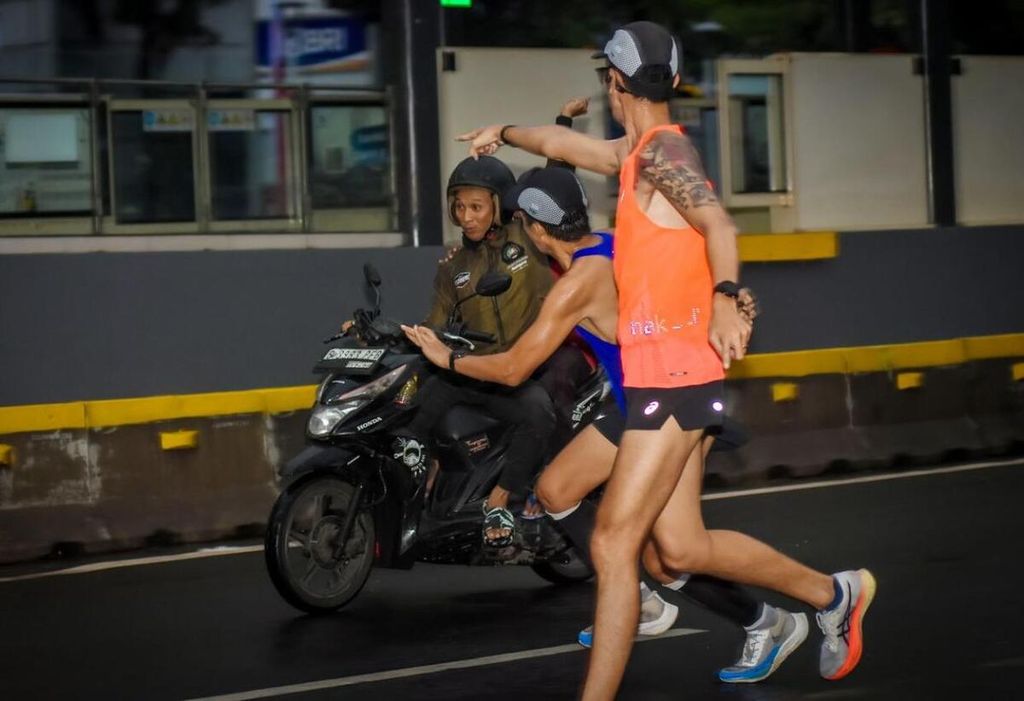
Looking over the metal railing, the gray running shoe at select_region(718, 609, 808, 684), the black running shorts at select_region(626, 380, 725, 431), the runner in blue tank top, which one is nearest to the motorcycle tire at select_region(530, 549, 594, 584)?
the runner in blue tank top

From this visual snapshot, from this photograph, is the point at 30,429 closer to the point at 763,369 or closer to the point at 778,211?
the point at 763,369

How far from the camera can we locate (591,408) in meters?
8.34

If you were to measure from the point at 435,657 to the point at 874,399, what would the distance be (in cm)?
638

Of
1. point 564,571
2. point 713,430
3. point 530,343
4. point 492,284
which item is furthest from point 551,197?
point 564,571

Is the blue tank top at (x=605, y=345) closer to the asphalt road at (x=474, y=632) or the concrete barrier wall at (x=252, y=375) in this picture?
the asphalt road at (x=474, y=632)

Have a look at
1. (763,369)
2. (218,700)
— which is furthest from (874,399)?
(218,700)

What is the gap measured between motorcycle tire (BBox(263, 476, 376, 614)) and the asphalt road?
13 centimetres

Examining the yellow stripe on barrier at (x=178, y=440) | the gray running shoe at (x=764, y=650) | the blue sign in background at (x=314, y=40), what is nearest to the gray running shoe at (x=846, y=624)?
the gray running shoe at (x=764, y=650)

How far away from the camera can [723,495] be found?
11492mm

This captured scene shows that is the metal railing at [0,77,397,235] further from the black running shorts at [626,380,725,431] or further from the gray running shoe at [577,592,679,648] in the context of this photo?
the black running shorts at [626,380,725,431]

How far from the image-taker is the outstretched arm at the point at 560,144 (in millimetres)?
6559

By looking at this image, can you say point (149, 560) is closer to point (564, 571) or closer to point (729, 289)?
point (564, 571)

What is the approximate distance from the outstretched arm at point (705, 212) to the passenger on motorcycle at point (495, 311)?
2747 mm

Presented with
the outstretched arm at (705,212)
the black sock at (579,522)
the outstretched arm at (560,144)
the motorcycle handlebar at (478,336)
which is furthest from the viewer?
the motorcycle handlebar at (478,336)
